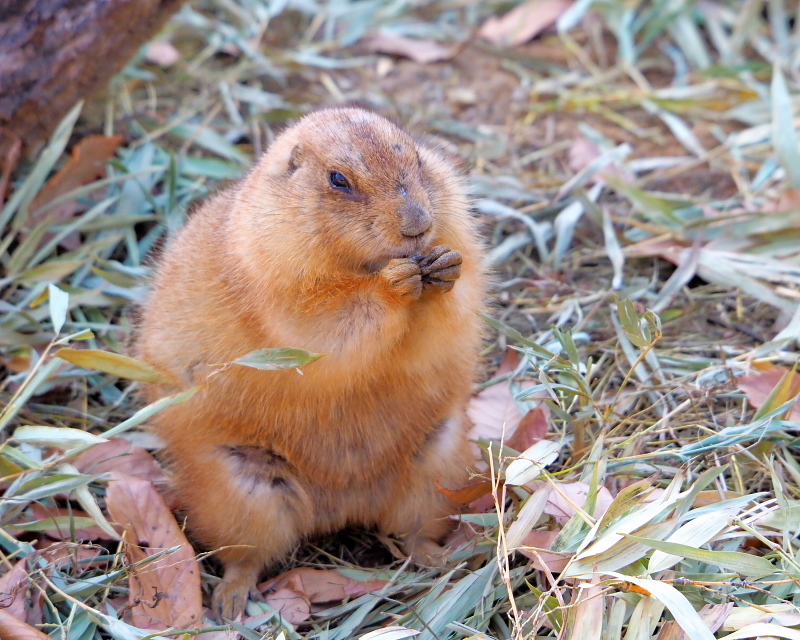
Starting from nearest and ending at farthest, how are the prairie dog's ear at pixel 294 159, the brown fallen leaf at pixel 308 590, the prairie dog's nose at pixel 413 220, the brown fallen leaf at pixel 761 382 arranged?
the prairie dog's nose at pixel 413 220, the prairie dog's ear at pixel 294 159, the brown fallen leaf at pixel 308 590, the brown fallen leaf at pixel 761 382

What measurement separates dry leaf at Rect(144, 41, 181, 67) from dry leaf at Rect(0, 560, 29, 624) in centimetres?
426

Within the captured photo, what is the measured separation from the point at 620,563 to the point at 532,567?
0.60m

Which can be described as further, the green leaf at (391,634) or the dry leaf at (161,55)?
the dry leaf at (161,55)

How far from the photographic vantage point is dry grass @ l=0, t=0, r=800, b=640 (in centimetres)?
361

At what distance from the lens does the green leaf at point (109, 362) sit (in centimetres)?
375

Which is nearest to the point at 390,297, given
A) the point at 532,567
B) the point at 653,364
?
the point at 532,567

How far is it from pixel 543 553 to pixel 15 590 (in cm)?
211

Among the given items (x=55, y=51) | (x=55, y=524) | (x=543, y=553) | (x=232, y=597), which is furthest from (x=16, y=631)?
(x=55, y=51)

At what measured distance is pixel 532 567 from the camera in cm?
393

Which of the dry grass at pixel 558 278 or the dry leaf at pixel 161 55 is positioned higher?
the dry leaf at pixel 161 55

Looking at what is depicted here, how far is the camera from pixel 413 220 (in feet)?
11.7

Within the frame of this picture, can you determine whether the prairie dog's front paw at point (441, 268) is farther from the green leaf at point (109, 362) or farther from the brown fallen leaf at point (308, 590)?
the brown fallen leaf at point (308, 590)

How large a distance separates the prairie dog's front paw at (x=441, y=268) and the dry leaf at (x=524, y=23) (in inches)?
174

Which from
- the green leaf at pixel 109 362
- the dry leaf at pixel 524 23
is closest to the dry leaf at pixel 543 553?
the green leaf at pixel 109 362
